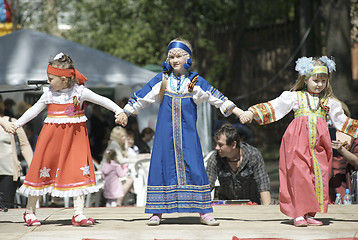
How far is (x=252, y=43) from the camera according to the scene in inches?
771

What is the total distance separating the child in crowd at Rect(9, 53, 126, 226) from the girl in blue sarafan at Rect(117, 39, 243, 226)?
0.39 metres

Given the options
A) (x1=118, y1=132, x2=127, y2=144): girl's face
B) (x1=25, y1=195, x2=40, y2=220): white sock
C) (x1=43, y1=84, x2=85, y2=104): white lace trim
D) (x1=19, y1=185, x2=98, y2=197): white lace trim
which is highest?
(x1=118, y1=132, x2=127, y2=144): girl's face

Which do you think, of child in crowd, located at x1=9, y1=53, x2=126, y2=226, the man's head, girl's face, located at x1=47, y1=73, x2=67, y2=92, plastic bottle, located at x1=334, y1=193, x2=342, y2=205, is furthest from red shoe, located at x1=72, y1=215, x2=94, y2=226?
plastic bottle, located at x1=334, y1=193, x2=342, y2=205

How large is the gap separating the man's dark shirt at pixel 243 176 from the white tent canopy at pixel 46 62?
3813mm

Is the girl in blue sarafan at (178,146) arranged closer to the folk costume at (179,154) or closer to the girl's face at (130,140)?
the folk costume at (179,154)

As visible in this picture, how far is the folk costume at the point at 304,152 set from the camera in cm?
533

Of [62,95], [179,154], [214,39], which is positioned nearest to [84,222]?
[179,154]

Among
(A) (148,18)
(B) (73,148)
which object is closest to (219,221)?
(B) (73,148)

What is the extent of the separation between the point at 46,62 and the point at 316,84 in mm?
5782

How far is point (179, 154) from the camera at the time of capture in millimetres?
5395

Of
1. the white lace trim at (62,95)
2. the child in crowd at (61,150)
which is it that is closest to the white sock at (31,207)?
the child in crowd at (61,150)

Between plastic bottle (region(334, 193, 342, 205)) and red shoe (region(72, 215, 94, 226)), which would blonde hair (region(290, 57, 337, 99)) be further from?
red shoe (region(72, 215, 94, 226))

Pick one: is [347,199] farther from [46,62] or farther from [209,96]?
[46,62]

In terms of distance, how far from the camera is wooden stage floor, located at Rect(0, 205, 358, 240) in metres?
4.86
